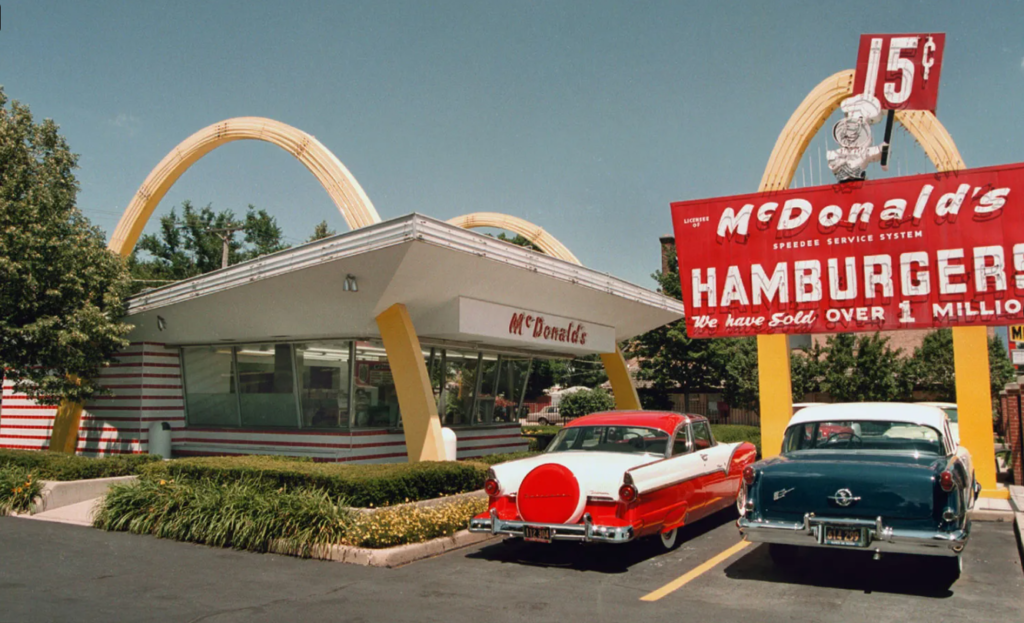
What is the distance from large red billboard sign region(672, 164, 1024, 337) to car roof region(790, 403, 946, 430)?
286cm

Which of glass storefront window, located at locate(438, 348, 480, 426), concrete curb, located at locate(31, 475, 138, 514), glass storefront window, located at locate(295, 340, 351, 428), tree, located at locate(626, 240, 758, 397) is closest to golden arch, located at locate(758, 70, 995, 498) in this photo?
glass storefront window, located at locate(438, 348, 480, 426)

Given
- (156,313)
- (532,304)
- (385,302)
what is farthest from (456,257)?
(156,313)

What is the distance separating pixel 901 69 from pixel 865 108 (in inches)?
29.7

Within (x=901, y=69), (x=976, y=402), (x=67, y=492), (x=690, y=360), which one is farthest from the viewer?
(x=690, y=360)

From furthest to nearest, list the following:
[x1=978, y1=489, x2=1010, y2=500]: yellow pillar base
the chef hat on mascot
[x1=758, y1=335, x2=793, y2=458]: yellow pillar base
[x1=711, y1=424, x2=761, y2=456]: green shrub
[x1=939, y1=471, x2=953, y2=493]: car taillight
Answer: [x1=711, y1=424, x2=761, y2=456]: green shrub, [x1=758, y1=335, x2=793, y2=458]: yellow pillar base, [x1=978, y1=489, x2=1010, y2=500]: yellow pillar base, the chef hat on mascot, [x1=939, y1=471, x2=953, y2=493]: car taillight

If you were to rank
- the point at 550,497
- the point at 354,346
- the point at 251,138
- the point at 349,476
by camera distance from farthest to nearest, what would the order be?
1. the point at 251,138
2. the point at 354,346
3. the point at 349,476
4. the point at 550,497

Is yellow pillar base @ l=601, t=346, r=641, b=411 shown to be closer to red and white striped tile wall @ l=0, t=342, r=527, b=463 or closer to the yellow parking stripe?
red and white striped tile wall @ l=0, t=342, r=527, b=463

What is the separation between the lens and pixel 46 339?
1594cm

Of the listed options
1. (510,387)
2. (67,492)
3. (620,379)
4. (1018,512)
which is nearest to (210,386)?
(67,492)

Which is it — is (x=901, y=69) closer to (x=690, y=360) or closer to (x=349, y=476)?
(x=349, y=476)

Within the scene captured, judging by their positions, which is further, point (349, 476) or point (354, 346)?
point (354, 346)

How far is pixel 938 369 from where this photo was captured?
Answer: 119 ft

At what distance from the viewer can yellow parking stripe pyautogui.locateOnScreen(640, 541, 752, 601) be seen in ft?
24.5

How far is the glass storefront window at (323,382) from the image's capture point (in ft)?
57.2
